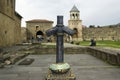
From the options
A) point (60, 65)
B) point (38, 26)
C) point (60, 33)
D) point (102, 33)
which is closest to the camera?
point (60, 65)

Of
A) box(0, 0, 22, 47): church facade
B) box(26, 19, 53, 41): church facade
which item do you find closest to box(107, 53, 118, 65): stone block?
box(0, 0, 22, 47): church facade

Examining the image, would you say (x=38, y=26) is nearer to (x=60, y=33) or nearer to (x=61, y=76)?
(x=60, y=33)

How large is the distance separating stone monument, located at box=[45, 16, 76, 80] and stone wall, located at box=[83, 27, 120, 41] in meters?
74.2

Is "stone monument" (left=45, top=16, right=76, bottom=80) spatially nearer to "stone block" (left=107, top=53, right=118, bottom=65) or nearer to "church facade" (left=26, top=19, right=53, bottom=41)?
"stone block" (left=107, top=53, right=118, bottom=65)

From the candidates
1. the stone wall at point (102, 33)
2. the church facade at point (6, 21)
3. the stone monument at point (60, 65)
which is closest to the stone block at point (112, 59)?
the stone monument at point (60, 65)

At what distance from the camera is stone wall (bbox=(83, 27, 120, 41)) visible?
79188 millimetres

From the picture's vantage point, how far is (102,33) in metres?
81.0

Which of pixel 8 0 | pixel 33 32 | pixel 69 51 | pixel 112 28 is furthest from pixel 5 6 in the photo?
pixel 112 28

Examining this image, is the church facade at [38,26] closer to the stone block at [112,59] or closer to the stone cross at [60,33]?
the stone block at [112,59]

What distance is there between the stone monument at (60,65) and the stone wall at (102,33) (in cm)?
7420

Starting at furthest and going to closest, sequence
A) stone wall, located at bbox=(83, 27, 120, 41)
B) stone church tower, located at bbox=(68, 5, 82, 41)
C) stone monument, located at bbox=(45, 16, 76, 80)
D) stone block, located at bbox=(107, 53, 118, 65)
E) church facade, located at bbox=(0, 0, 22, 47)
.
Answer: stone wall, located at bbox=(83, 27, 120, 41)
stone church tower, located at bbox=(68, 5, 82, 41)
church facade, located at bbox=(0, 0, 22, 47)
stone block, located at bbox=(107, 53, 118, 65)
stone monument, located at bbox=(45, 16, 76, 80)

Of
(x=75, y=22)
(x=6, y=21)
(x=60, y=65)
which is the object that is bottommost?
(x=60, y=65)

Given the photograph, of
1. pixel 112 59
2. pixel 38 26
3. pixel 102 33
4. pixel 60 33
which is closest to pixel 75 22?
pixel 102 33

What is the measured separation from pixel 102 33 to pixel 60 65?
248 ft
